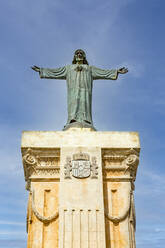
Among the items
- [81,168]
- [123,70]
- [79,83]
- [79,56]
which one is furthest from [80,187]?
[79,56]

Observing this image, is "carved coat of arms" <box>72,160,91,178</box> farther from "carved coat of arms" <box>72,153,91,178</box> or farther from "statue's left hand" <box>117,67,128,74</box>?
"statue's left hand" <box>117,67,128,74</box>

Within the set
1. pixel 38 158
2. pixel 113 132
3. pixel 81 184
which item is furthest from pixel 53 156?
pixel 113 132

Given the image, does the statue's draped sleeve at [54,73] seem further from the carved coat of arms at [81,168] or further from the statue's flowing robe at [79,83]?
the carved coat of arms at [81,168]

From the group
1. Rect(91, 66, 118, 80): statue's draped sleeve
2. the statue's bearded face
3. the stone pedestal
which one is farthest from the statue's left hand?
the stone pedestal

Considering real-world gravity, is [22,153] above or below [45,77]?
below

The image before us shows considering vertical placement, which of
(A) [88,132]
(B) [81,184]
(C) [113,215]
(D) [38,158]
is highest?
(A) [88,132]

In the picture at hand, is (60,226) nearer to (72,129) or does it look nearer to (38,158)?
(38,158)

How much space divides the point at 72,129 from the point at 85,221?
3126mm

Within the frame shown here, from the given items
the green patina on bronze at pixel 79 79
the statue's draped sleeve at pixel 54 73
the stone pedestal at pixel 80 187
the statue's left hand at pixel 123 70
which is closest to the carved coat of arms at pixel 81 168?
the stone pedestal at pixel 80 187

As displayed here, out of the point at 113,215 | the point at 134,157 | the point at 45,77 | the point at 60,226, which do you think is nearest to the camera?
the point at 60,226

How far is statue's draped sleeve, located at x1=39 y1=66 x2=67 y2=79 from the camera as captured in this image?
14191 mm

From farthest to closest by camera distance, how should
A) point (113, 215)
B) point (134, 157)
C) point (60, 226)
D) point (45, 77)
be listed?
point (45, 77), point (134, 157), point (113, 215), point (60, 226)

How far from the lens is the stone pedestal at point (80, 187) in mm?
10766

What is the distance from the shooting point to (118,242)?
10.9m
